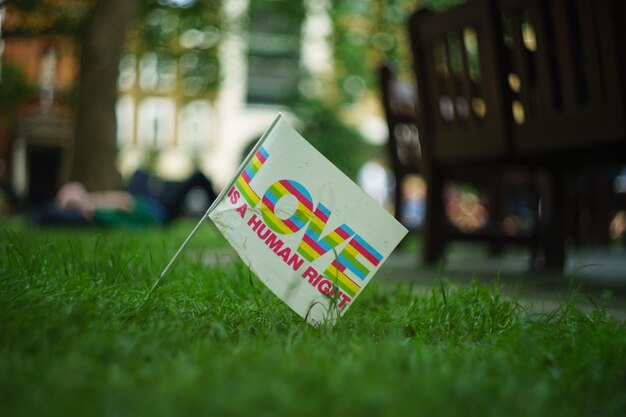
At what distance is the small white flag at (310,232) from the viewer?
2051 millimetres

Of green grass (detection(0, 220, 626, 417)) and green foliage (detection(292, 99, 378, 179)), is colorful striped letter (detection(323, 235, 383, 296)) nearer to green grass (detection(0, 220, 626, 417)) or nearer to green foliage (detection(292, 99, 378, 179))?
green grass (detection(0, 220, 626, 417))

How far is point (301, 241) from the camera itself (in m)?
2.07

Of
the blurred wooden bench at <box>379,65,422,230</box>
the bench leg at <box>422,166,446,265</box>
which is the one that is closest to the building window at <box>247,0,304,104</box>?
the blurred wooden bench at <box>379,65,422,230</box>

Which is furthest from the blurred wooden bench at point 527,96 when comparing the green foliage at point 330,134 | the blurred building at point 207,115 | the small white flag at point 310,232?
the blurred building at point 207,115

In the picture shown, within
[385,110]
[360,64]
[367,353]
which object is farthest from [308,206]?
[360,64]

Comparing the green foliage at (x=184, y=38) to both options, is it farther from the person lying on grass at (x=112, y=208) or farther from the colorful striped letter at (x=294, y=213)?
the colorful striped letter at (x=294, y=213)

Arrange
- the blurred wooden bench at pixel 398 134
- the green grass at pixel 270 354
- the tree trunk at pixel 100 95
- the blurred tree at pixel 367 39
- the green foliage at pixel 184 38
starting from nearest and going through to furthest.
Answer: the green grass at pixel 270 354 < the blurred wooden bench at pixel 398 134 < the tree trunk at pixel 100 95 < the green foliage at pixel 184 38 < the blurred tree at pixel 367 39

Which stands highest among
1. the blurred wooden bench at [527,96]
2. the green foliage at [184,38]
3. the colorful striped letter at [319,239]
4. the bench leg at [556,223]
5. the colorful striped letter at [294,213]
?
the green foliage at [184,38]

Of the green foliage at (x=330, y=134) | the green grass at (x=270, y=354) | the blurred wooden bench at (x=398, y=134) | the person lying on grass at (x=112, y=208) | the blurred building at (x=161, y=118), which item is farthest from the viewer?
the blurred building at (x=161, y=118)

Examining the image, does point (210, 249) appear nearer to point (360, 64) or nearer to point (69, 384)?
point (69, 384)

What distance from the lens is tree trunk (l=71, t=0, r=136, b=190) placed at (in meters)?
8.99

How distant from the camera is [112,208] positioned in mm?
7496

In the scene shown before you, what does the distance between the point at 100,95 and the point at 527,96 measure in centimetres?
654

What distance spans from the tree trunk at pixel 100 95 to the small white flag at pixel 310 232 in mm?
7199
